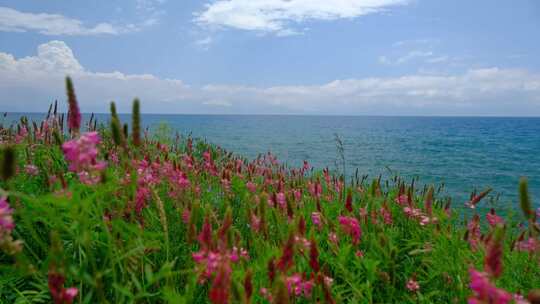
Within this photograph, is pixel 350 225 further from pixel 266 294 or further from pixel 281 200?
pixel 266 294

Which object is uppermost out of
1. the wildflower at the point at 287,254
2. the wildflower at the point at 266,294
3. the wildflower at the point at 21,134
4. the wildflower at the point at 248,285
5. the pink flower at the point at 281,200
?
the wildflower at the point at 21,134

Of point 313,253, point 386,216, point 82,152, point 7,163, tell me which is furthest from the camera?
point 386,216

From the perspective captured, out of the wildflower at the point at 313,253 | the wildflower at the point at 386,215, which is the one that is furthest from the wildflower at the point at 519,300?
the wildflower at the point at 386,215

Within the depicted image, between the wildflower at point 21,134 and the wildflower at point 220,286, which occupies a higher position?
the wildflower at point 21,134

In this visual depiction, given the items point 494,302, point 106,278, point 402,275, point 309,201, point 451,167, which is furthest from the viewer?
point 451,167

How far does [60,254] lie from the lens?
1362mm

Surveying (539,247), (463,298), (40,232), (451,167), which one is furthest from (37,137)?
(451,167)

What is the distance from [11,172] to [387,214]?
11.6ft

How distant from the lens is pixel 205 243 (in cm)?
163

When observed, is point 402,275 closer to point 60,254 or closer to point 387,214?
point 387,214

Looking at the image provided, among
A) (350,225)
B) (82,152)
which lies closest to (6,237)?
(82,152)

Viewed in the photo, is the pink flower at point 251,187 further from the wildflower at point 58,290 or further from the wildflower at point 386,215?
the wildflower at point 58,290

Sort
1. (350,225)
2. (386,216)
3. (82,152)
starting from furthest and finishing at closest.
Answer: (386,216), (350,225), (82,152)

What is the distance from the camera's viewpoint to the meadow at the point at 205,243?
4.95ft
